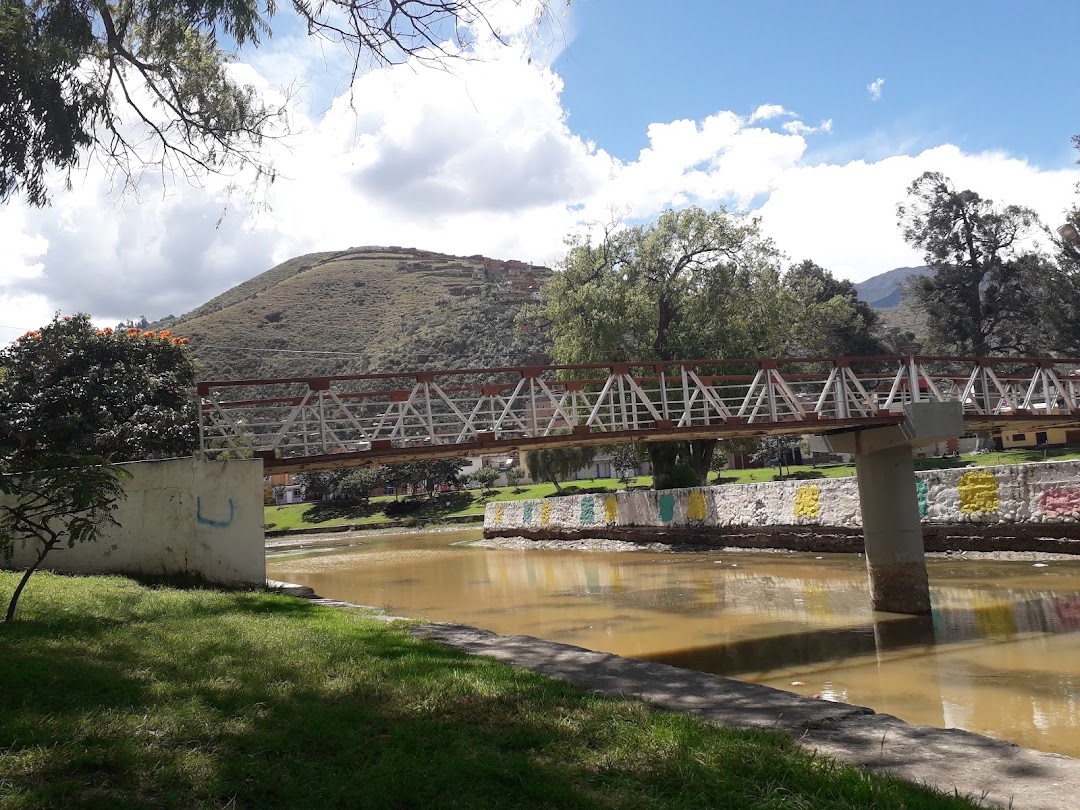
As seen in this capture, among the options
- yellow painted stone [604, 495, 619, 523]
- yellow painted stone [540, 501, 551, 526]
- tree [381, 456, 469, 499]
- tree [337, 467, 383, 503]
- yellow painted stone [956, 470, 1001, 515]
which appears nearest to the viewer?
yellow painted stone [956, 470, 1001, 515]

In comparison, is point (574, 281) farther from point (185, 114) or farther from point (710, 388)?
point (185, 114)

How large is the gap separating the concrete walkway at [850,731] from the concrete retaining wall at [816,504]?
13996mm

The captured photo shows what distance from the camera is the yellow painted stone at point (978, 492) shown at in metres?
18.4

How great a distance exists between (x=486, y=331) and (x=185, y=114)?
7438cm

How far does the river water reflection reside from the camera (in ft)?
26.9

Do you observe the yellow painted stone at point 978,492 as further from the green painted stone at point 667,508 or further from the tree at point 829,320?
the tree at point 829,320

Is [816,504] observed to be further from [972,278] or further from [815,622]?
[972,278]

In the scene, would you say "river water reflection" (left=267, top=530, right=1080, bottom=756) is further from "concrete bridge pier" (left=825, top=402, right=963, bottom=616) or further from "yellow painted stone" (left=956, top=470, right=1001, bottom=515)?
"yellow painted stone" (left=956, top=470, right=1001, bottom=515)

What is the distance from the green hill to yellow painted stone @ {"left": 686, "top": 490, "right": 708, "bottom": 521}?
31.8 m

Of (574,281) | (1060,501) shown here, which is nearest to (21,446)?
(1060,501)

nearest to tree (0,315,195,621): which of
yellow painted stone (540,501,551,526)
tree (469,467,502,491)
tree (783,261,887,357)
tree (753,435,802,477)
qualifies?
yellow painted stone (540,501,551,526)

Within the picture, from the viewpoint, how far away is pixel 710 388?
45.9 ft

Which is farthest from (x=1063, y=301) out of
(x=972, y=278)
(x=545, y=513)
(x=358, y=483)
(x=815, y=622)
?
(x=358, y=483)

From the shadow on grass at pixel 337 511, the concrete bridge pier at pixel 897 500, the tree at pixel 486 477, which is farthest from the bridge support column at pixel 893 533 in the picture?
the tree at pixel 486 477
